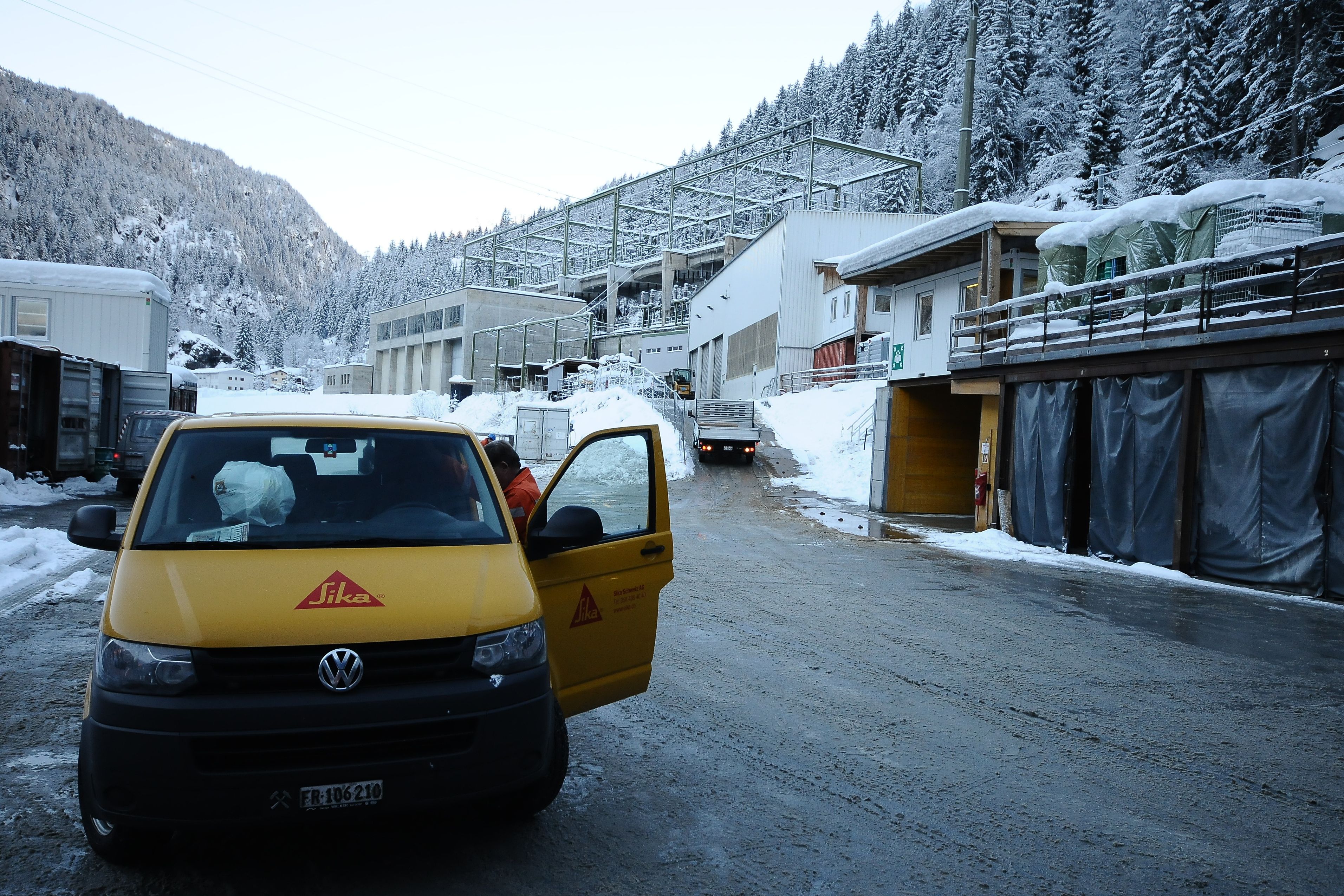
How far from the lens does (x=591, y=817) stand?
4137mm

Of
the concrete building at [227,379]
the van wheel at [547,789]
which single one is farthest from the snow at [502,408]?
the concrete building at [227,379]

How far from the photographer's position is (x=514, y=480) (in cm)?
604

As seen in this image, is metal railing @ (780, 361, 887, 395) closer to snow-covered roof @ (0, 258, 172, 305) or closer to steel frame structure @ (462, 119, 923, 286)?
steel frame structure @ (462, 119, 923, 286)

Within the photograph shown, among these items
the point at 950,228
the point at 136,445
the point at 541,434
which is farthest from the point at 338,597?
the point at 541,434

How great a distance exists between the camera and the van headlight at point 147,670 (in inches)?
124

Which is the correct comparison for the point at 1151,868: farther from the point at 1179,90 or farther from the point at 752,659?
the point at 1179,90

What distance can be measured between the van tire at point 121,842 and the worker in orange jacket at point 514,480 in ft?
8.41

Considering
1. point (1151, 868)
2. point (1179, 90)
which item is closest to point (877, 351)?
point (1179, 90)

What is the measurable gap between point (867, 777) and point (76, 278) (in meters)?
28.8

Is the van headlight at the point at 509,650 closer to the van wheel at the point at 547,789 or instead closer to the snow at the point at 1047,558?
the van wheel at the point at 547,789

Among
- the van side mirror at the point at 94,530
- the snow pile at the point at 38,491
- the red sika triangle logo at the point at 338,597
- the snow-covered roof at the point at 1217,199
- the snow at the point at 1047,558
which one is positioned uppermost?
the snow-covered roof at the point at 1217,199

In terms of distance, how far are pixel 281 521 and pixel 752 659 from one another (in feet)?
13.7

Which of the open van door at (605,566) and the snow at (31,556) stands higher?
the open van door at (605,566)

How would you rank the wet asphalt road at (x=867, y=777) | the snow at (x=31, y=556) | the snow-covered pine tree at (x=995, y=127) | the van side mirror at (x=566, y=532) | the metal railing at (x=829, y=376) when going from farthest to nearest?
1. the snow-covered pine tree at (x=995, y=127)
2. the metal railing at (x=829, y=376)
3. the snow at (x=31, y=556)
4. the van side mirror at (x=566, y=532)
5. the wet asphalt road at (x=867, y=777)
